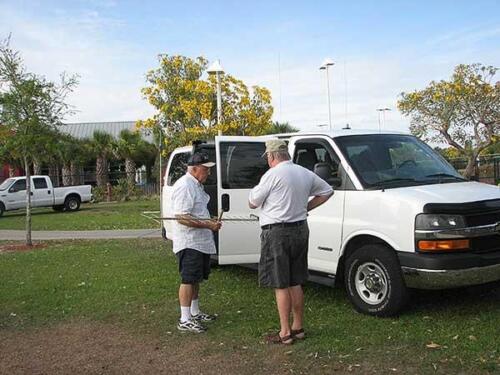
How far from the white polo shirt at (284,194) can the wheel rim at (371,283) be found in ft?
3.65

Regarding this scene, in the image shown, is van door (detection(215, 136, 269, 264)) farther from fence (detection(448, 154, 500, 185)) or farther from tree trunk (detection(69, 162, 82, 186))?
tree trunk (detection(69, 162, 82, 186))

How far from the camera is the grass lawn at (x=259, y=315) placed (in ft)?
16.2

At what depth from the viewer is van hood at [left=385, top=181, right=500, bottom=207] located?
5.57 meters

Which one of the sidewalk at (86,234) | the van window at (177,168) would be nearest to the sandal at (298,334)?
the van window at (177,168)

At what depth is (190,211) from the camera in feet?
19.1

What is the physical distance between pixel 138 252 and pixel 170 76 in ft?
37.6

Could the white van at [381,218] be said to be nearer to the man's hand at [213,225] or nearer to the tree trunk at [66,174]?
the man's hand at [213,225]

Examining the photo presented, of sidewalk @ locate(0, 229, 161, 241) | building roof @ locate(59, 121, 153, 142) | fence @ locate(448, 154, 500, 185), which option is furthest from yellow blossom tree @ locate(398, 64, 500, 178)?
building roof @ locate(59, 121, 153, 142)

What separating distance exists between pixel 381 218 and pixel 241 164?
97.1 inches

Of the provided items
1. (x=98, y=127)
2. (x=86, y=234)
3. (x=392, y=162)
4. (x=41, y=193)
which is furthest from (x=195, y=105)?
(x=98, y=127)

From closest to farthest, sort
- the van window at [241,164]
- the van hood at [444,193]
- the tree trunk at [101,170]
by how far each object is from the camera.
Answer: the van hood at [444,193]
the van window at [241,164]
the tree trunk at [101,170]

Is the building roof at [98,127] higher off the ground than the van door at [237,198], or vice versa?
the building roof at [98,127]

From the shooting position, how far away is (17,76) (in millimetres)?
13195

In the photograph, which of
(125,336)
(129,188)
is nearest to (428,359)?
(125,336)
